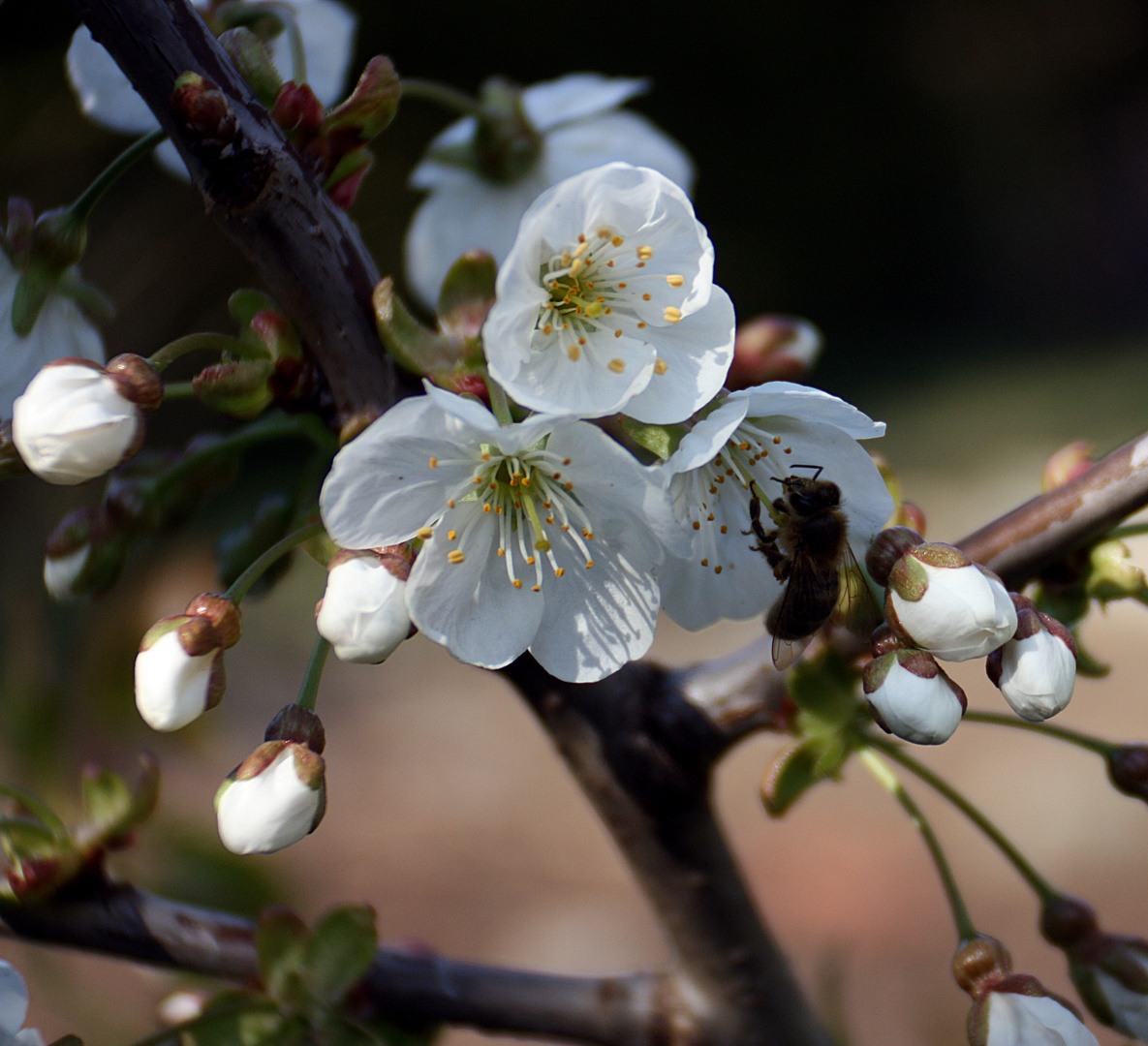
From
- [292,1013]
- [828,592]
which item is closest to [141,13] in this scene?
[828,592]

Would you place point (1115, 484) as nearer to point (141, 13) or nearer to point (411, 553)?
point (411, 553)

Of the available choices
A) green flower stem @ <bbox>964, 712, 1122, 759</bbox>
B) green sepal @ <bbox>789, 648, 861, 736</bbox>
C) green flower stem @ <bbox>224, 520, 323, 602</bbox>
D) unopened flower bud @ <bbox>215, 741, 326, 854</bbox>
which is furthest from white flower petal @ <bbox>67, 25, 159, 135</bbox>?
green flower stem @ <bbox>964, 712, 1122, 759</bbox>

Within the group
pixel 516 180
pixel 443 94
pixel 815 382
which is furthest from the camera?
pixel 815 382

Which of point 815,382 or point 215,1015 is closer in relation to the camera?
point 215,1015

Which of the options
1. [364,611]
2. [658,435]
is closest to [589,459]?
[658,435]

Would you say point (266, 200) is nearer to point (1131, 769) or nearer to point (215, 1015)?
point (215, 1015)

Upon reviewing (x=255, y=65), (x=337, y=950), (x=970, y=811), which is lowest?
(x=970, y=811)

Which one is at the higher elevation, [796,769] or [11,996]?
[11,996]
